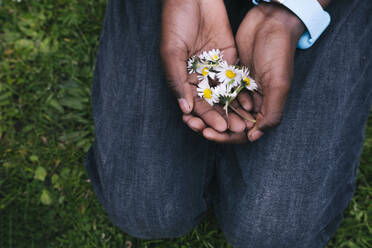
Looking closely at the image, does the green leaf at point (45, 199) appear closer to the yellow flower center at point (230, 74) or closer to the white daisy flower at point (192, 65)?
the white daisy flower at point (192, 65)

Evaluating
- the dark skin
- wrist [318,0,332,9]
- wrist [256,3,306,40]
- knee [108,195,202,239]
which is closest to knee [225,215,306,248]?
knee [108,195,202,239]

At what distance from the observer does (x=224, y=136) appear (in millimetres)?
1071

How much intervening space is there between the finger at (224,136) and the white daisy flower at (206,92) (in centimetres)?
10

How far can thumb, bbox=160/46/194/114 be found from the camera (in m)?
1.05

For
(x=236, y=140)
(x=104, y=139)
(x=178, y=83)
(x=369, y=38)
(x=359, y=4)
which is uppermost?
(x=359, y=4)

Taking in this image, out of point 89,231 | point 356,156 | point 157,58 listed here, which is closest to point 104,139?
point 157,58

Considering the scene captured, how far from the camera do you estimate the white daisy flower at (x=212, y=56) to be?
1.16m

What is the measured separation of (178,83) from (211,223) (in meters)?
0.85

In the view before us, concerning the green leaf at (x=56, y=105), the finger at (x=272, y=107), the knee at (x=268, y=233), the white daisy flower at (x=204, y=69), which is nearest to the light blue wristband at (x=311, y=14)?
the finger at (x=272, y=107)

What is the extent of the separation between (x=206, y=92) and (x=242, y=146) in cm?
26

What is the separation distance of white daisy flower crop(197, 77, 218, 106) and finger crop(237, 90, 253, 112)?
3.8 inches

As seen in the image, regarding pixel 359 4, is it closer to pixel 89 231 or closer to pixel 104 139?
Answer: pixel 104 139

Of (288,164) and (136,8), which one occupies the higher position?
(136,8)

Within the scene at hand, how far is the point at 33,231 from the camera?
5.36 feet
